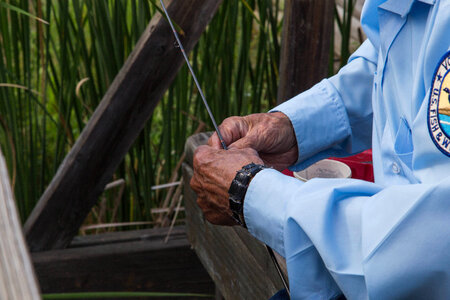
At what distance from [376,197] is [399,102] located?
22 cm

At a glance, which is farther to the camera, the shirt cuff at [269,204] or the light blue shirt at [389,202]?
the shirt cuff at [269,204]

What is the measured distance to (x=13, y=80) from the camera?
1867 mm

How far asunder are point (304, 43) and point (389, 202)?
0.89m

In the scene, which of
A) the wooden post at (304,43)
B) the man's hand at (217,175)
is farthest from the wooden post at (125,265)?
the man's hand at (217,175)

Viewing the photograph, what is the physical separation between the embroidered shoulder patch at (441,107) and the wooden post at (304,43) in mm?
817

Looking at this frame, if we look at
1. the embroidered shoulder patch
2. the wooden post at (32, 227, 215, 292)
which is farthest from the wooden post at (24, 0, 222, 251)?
the embroidered shoulder patch

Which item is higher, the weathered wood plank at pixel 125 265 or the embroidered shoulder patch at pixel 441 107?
the embroidered shoulder patch at pixel 441 107

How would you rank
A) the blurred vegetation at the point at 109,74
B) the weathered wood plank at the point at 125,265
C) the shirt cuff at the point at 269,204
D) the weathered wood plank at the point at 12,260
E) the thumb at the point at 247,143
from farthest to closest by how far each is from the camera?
the weathered wood plank at the point at 125,265, the blurred vegetation at the point at 109,74, the thumb at the point at 247,143, the shirt cuff at the point at 269,204, the weathered wood plank at the point at 12,260

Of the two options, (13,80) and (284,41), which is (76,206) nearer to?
(13,80)

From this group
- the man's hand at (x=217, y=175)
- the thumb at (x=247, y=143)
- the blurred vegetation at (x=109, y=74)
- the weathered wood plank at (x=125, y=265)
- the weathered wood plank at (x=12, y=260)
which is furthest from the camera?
the weathered wood plank at (x=125, y=265)

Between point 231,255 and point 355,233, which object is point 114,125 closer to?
point 231,255

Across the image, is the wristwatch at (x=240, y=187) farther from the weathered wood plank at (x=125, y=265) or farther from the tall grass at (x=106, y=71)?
the weathered wood plank at (x=125, y=265)

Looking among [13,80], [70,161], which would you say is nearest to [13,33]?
[13,80]

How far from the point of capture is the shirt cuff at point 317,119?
1356mm
